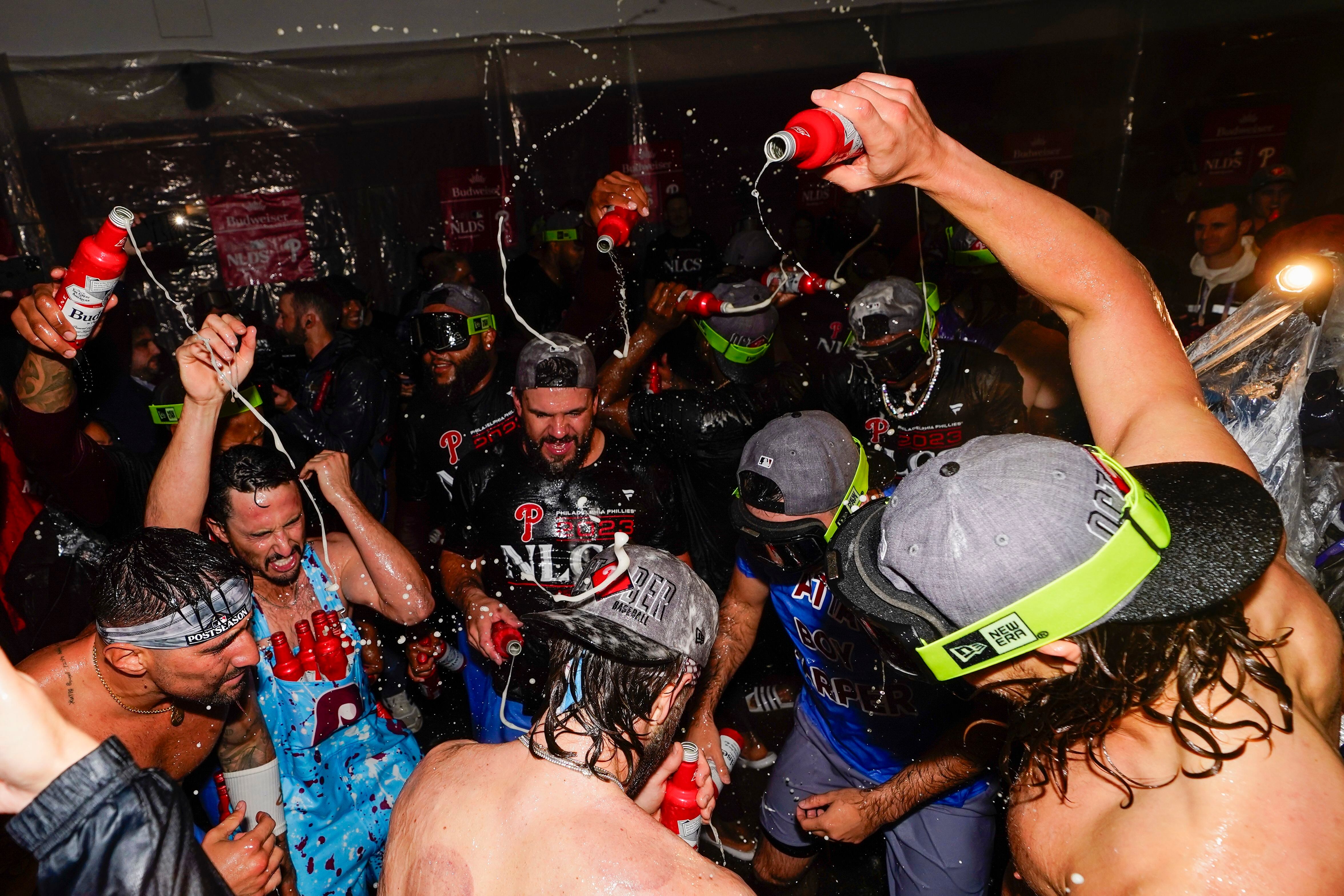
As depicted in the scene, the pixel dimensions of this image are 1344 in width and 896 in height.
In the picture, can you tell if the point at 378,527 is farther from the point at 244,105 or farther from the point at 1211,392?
the point at 244,105

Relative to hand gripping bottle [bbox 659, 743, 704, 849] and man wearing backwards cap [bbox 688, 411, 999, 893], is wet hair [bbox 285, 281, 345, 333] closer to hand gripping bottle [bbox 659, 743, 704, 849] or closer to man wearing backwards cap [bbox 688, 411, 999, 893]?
man wearing backwards cap [bbox 688, 411, 999, 893]

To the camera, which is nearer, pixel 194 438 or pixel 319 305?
pixel 194 438

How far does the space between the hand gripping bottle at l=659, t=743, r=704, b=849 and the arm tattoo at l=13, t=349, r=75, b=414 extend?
2.85 m

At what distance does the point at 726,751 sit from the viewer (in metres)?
3.29

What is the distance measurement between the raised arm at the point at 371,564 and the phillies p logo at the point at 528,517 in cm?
51

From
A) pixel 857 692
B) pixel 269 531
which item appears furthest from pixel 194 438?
pixel 857 692

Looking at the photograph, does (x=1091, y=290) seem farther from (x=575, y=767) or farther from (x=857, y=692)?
(x=857, y=692)

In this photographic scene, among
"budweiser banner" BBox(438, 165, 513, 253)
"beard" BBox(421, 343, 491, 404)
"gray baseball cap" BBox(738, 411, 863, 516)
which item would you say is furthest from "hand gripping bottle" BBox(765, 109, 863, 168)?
"budweiser banner" BBox(438, 165, 513, 253)

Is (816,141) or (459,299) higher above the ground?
(816,141)

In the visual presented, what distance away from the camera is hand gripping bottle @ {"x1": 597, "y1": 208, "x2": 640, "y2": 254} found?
123 inches

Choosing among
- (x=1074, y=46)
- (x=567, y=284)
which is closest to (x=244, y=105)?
(x=567, y=284)

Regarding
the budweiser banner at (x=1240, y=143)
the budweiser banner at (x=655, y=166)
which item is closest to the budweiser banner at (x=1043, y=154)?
the budweiser banner at (x=1240, y=143)

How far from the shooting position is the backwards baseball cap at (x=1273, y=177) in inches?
272

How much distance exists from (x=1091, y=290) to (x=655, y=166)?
7.54m
